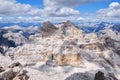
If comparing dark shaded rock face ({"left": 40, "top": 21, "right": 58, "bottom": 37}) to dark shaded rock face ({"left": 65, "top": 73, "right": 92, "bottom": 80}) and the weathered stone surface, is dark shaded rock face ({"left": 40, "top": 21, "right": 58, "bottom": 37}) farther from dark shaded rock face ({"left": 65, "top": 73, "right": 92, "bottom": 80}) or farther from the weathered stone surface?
the weathered stone surface

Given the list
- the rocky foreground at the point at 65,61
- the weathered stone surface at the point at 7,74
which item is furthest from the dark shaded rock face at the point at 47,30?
the weathered stone surface at the point at 7,74

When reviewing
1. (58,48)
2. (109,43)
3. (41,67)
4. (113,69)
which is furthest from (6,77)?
(109,43)

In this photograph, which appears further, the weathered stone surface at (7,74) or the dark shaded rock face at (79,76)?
the dark shaded rock face at (79,76)

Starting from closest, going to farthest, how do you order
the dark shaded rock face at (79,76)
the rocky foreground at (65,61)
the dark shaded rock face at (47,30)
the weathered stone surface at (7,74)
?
the weathered stone surface at (7,74) → the rocky foreground at (65,61) → the dark shaded rock face at (79,76) → the dark shaded rock face at (47,30)

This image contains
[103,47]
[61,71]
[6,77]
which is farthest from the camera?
[103,47]

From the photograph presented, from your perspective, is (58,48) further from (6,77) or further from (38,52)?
(6,77)

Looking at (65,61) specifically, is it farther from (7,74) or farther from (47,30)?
(47,30)

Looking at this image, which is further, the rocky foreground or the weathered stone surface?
the rocky foreground

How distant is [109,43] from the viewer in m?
157

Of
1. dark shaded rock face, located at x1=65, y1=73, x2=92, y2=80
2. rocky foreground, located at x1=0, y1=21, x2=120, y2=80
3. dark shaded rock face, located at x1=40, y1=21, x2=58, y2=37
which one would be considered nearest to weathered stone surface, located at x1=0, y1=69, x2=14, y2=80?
rocky foreground, located at x1=0, y1=21, x2=120, y2=80

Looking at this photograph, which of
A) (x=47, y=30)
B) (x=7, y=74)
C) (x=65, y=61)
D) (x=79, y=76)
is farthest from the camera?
(x=47, y=30)

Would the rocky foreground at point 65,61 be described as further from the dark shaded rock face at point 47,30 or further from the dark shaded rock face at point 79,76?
the dark shaded rock face at point 47,30

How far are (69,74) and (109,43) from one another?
256 feet

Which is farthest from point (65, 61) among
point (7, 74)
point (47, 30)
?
point (47, 30)
